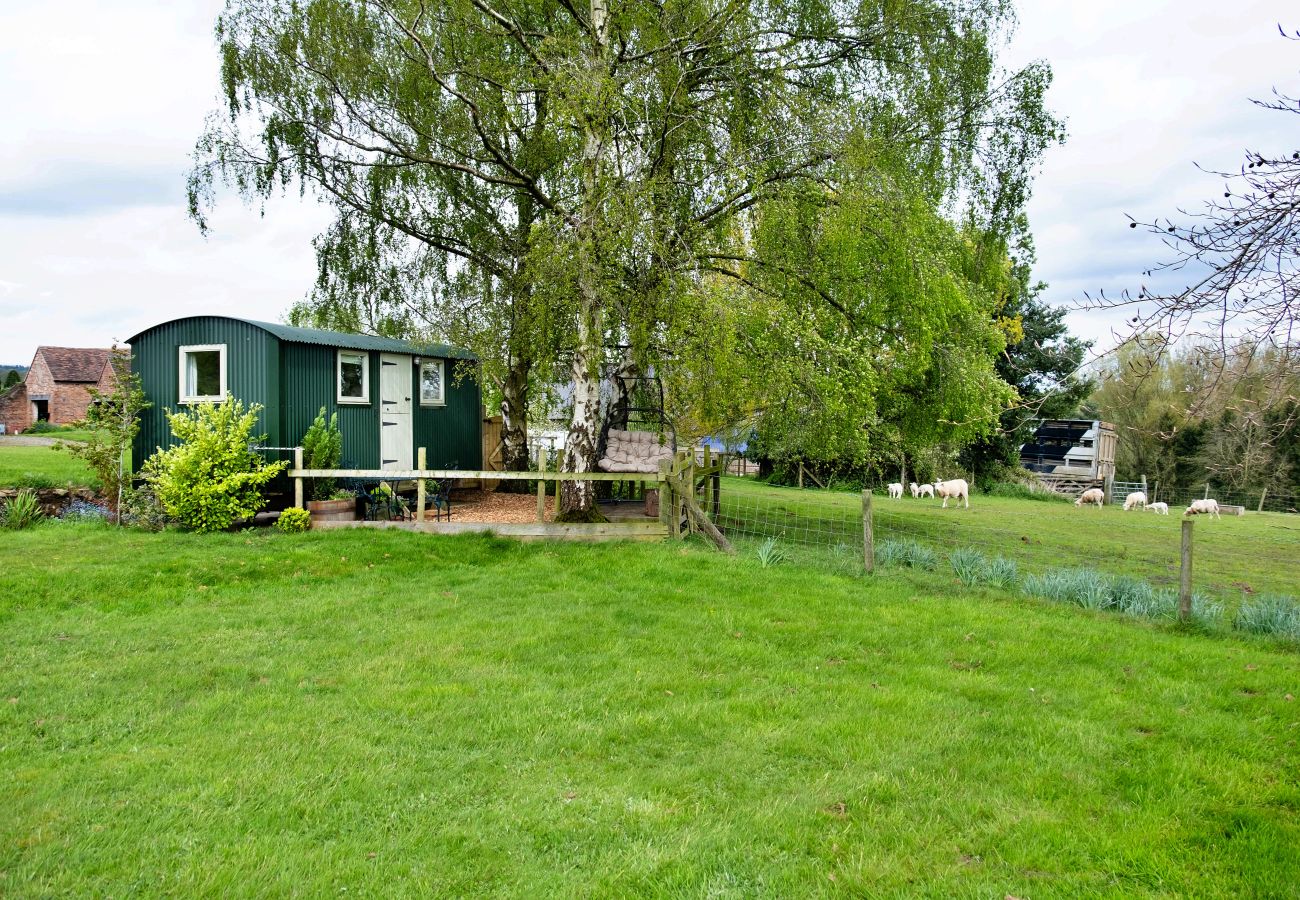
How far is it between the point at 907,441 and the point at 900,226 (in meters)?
4.36

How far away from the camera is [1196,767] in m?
4.09

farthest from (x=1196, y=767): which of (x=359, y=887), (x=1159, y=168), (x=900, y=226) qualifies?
(x=900, y=226)

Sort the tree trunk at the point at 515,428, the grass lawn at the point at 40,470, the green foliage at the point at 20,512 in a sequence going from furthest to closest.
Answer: the tree trunk at the point at 515,428, the grass lawn at the point at 40,470, the green foliage at the point at 20,512

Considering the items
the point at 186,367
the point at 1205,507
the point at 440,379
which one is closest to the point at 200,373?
the point at 186,367

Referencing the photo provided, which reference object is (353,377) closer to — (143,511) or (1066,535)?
(143,511)

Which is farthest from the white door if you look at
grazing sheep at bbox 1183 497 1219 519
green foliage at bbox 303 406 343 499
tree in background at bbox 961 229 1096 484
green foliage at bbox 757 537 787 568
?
grazing sheep at bbox 1183 497 1219 519

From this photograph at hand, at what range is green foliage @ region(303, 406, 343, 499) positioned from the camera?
1161cm

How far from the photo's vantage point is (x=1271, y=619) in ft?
22.6

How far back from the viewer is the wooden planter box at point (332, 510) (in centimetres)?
1099

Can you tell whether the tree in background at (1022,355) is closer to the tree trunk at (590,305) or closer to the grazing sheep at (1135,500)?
the grazing sheep at (1135,500)

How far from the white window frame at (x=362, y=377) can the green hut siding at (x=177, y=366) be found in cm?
113

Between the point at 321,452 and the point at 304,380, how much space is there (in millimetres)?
1584

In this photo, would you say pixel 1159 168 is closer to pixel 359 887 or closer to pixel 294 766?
pixel 359 887

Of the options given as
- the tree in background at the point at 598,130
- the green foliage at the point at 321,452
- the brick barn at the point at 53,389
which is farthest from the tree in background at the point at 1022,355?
the brick barn at the point at 53,389
